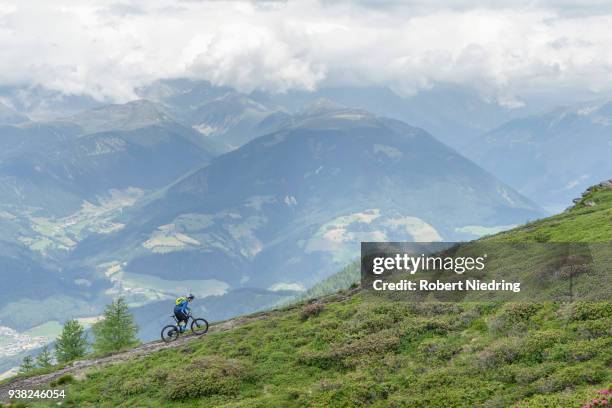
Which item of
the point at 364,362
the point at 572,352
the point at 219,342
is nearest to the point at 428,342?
the point at 364,362

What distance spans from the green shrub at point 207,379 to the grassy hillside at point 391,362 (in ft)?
0.21

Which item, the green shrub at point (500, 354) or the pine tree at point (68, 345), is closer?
the green shrub at point (500, 354)

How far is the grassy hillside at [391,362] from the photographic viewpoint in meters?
25.5

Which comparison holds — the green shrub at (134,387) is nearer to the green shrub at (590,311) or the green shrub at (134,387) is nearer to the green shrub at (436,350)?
the green shrub at (436,350)

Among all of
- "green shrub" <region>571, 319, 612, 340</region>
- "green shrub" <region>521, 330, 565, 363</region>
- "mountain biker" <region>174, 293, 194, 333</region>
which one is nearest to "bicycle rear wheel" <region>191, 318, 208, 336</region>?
"mountain biker" <region>174, 293, 194, 333</region>

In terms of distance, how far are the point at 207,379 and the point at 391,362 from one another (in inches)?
424

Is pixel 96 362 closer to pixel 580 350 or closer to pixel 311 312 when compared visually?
pixel 311 312

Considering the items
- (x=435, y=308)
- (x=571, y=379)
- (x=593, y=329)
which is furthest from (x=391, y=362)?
(x=593, y=329)

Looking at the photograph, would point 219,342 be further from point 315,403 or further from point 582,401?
point 582,401

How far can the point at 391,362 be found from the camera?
103 ft

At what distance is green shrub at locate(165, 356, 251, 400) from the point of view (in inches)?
1304

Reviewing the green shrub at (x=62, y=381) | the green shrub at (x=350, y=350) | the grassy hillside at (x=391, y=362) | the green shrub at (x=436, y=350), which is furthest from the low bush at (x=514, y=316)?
the green shrub at (x=62, y=381)

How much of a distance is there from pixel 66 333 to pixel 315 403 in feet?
270

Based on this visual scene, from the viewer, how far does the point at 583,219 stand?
5166cm
